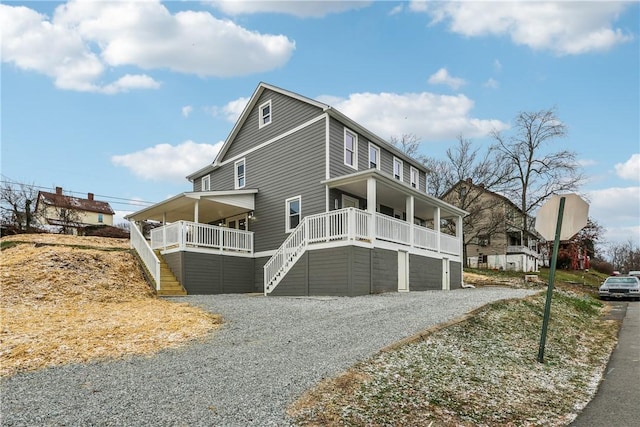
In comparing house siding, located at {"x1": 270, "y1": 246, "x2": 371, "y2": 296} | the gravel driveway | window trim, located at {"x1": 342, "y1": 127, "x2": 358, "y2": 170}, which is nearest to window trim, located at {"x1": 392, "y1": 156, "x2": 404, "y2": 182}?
window trim, located at {"x1": 342, "y1": 127, "x2": 358, "y2": 170}

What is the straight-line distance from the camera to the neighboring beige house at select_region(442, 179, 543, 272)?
3616 centimetres

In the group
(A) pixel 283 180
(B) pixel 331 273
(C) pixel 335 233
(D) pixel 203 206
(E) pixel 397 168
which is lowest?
(B) pixel 331 273

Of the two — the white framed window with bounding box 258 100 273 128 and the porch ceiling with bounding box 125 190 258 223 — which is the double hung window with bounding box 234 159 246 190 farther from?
the white framed window with bounding box 258 100 273 128

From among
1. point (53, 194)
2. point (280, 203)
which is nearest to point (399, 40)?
point (280, 203)

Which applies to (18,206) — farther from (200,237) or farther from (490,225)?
(490,225)

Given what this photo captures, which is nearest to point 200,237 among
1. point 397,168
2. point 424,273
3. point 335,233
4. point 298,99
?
point 335,233

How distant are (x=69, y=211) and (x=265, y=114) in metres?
31.0

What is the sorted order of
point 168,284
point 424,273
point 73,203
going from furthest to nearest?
point 73,203 → point 424,273 → point 168,284

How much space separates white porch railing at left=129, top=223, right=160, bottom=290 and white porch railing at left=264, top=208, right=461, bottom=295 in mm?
3904

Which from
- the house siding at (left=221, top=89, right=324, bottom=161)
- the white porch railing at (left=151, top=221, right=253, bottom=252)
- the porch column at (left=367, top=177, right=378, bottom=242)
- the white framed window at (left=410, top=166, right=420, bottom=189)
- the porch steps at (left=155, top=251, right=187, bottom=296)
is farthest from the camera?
the white framed window at (left=410, top=166, right=420, bottom=189)

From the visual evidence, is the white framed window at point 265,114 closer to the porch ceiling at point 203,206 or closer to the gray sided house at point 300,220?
the gray sided house at point 300,220

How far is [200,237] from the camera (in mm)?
17469

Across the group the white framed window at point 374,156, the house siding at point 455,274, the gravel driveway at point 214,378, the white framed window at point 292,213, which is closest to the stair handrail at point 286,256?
the white framed window at point 292,213

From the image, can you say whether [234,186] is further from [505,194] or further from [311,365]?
[505,194]
